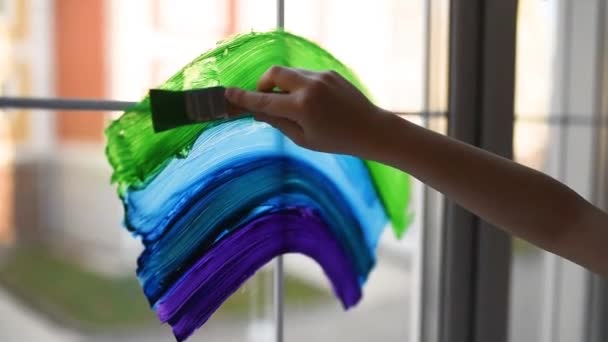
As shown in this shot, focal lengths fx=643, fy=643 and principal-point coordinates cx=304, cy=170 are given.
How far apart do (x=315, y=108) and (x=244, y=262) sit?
0.16 m

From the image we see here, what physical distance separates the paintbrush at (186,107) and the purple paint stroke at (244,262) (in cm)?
10

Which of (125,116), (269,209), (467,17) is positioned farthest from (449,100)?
(125,116)

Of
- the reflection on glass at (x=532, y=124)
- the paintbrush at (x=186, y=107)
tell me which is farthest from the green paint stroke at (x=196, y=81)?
the reflection on glass at (x=532, y=124)

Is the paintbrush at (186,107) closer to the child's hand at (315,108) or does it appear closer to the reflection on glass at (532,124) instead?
the child's hand at (315,108)

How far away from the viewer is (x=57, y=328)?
0.65 metres

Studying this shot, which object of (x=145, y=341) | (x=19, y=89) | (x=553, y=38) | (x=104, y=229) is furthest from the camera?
(x=553, y=38)

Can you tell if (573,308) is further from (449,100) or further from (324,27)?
(324,27)

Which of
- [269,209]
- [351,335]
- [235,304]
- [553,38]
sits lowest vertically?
[351,335]

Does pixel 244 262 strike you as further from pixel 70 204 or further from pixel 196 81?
pixel 70 204

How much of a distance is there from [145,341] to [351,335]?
1.02ft

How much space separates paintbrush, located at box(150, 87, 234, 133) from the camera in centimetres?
41

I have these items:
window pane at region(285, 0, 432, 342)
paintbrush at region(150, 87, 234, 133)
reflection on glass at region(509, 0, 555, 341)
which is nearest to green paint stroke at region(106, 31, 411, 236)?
paintbrush at region(150, 87, 234, 133)

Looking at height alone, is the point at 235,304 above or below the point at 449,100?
below

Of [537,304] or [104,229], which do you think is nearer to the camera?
[104,229]
